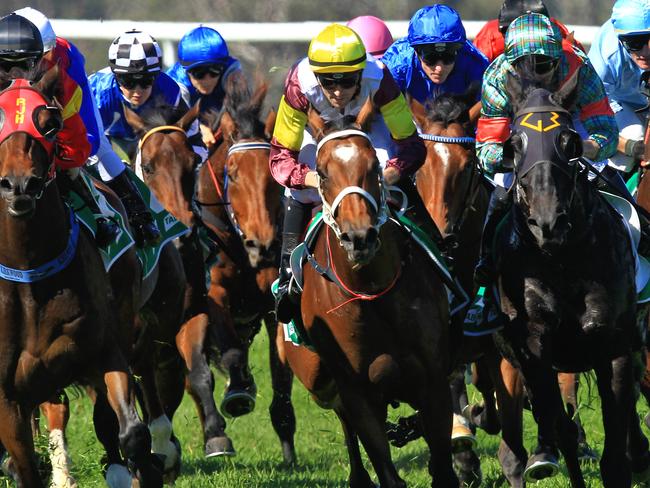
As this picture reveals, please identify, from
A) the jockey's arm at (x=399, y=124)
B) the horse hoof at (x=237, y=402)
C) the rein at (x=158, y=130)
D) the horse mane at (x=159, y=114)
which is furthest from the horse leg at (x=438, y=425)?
the horse mane at (x=159, y=114)

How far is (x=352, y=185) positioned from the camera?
6473 millimetres

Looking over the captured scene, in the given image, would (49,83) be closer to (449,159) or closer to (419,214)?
(419,214)

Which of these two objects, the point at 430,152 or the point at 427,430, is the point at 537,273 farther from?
the point at 430,152

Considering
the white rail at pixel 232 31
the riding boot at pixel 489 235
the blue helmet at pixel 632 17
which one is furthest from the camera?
the white rail at pixel 232 31

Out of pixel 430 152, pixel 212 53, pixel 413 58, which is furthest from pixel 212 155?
pixel 430 152

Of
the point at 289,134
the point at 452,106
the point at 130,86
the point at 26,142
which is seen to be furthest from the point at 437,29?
the point at 26,142

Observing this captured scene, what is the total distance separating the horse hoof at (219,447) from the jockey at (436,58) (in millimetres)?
2431

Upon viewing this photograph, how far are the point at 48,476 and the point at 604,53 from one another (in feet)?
14.2

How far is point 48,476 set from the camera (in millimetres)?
8633

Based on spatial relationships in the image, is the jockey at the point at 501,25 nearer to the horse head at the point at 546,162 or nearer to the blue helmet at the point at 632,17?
the blue helmet at the point at 632,17

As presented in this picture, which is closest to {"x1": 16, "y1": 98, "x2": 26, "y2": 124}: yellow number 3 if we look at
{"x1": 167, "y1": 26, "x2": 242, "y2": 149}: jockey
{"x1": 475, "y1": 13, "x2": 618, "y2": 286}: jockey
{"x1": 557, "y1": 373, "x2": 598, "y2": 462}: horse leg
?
{"x1": 475, "y1": 13, "x2": 618, "y2": 286}: jockey

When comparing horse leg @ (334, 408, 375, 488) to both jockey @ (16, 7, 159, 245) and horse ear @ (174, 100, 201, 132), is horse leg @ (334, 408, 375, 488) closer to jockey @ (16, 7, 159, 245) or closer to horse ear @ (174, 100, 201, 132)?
jockey @ (16, 7, 159, 245)

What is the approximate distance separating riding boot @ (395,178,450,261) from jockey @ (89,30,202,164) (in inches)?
114

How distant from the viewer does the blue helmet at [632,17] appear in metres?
8.52
